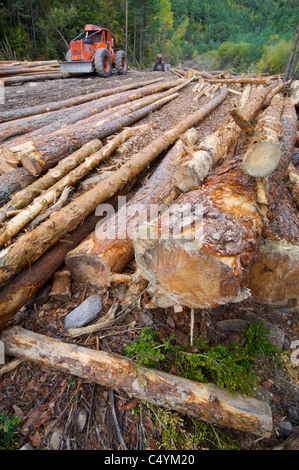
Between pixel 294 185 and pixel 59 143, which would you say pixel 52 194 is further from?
pixel 294 185

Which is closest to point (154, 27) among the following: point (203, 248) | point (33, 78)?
point (33, 78)

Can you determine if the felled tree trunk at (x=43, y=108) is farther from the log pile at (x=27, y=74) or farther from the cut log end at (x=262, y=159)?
the cut log end at (x=262, y=159)

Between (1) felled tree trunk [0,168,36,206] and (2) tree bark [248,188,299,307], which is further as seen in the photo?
(1) felled tree trunk [0,168,36,206]

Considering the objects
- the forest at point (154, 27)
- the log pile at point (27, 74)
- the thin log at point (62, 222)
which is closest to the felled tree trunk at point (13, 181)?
the thin log at point (62, 222)

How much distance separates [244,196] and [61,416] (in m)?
2.51

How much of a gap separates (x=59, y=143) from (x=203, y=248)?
3.53 m

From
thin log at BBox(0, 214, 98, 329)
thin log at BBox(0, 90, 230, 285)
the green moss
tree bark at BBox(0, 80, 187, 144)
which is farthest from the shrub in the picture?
the green moss

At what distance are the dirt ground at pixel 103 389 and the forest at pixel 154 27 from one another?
18355mm

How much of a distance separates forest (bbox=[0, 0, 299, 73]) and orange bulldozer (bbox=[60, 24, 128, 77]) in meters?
5.59

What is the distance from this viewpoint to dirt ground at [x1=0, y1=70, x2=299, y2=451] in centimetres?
198

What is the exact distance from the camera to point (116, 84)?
1054 cm

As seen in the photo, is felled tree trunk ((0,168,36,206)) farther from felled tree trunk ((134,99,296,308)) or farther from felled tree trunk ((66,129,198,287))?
felled tree trunk ((134,99,296,308))

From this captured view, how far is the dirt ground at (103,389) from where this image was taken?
1.98m
